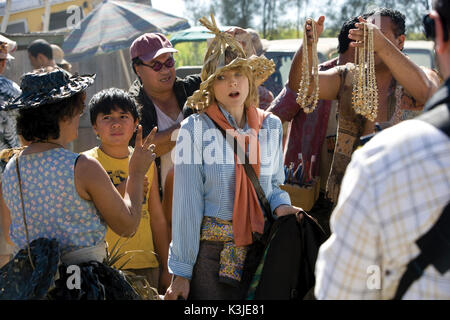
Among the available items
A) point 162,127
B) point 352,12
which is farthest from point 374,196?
point 352,12

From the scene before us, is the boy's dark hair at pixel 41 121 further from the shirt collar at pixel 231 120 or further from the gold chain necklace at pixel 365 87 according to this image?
the gold chain necklace at pixel 365 87

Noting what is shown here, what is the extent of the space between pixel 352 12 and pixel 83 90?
520 inches

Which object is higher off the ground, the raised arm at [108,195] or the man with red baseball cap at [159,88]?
the man with red baseball cap at [159,88]

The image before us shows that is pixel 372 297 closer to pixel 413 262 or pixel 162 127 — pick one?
pixel 413 262

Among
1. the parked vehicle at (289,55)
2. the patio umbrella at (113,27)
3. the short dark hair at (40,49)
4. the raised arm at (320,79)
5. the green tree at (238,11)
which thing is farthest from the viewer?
the green tree at (238,11)

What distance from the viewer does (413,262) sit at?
1.42 meters

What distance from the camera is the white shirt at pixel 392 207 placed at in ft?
4.47

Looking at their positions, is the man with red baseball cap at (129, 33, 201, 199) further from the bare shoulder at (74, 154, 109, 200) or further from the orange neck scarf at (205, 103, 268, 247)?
the bare shoulder at (74, 154, 109, 200)

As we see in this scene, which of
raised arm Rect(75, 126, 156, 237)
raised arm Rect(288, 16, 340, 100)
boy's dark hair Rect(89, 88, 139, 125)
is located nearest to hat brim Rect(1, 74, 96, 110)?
raised arm Rect(75, 126, 156, 237)

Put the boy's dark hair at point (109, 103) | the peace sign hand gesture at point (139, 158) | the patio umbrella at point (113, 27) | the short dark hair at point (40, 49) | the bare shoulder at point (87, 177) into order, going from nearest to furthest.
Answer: the bare shoulder at point (87, 177) → the peace sign hand gesture at point (139, 158) → the boy's dark hair at point (109, 103) → the short dark hair at point (40, 49) → the patio umbrella at point (113, 27)

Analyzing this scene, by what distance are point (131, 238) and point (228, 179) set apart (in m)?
0.94

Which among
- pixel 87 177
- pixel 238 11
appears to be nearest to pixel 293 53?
pixel 87 177

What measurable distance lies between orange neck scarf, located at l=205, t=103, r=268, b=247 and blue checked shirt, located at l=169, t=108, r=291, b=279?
0.04 m

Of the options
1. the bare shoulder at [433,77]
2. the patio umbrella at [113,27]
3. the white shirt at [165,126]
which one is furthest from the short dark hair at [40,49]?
the bare shoulder at [433,77]
